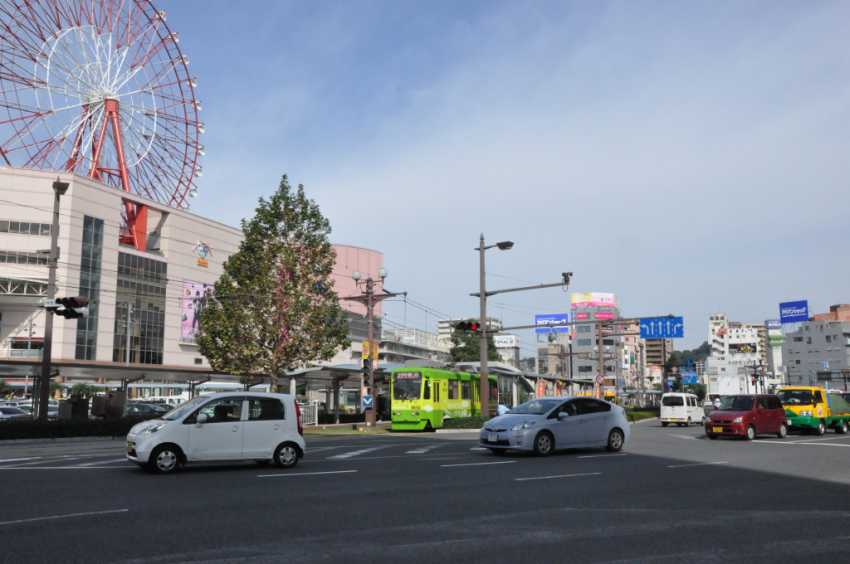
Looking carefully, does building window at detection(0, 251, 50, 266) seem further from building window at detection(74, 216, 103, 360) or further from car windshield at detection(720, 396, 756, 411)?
car windshield at detection(720, 396, 756, 411)

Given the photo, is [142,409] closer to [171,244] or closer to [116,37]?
[116,37]

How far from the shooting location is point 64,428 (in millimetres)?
26922

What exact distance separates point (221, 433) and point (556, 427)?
8.50 m

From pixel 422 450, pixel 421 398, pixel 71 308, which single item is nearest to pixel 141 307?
pixel 421 398

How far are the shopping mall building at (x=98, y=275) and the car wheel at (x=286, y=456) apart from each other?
49095 millimetres

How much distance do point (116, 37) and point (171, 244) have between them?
26.7 meters

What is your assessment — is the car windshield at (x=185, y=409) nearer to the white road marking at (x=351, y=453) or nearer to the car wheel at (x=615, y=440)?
the white road marking at (x=351, y=453)

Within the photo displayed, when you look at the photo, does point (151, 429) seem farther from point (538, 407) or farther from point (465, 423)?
point (465, 423)

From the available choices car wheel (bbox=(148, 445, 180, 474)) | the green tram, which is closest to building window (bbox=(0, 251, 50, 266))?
the green tram

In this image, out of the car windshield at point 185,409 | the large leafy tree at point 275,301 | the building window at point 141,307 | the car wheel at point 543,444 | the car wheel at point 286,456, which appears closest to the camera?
the car windshield at point 185,409

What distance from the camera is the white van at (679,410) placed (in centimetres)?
3916

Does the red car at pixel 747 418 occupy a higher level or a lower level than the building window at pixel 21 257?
lower

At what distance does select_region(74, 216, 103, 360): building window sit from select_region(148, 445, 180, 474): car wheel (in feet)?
198

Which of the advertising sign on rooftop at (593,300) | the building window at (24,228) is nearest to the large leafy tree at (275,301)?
the building window at (24,228)
